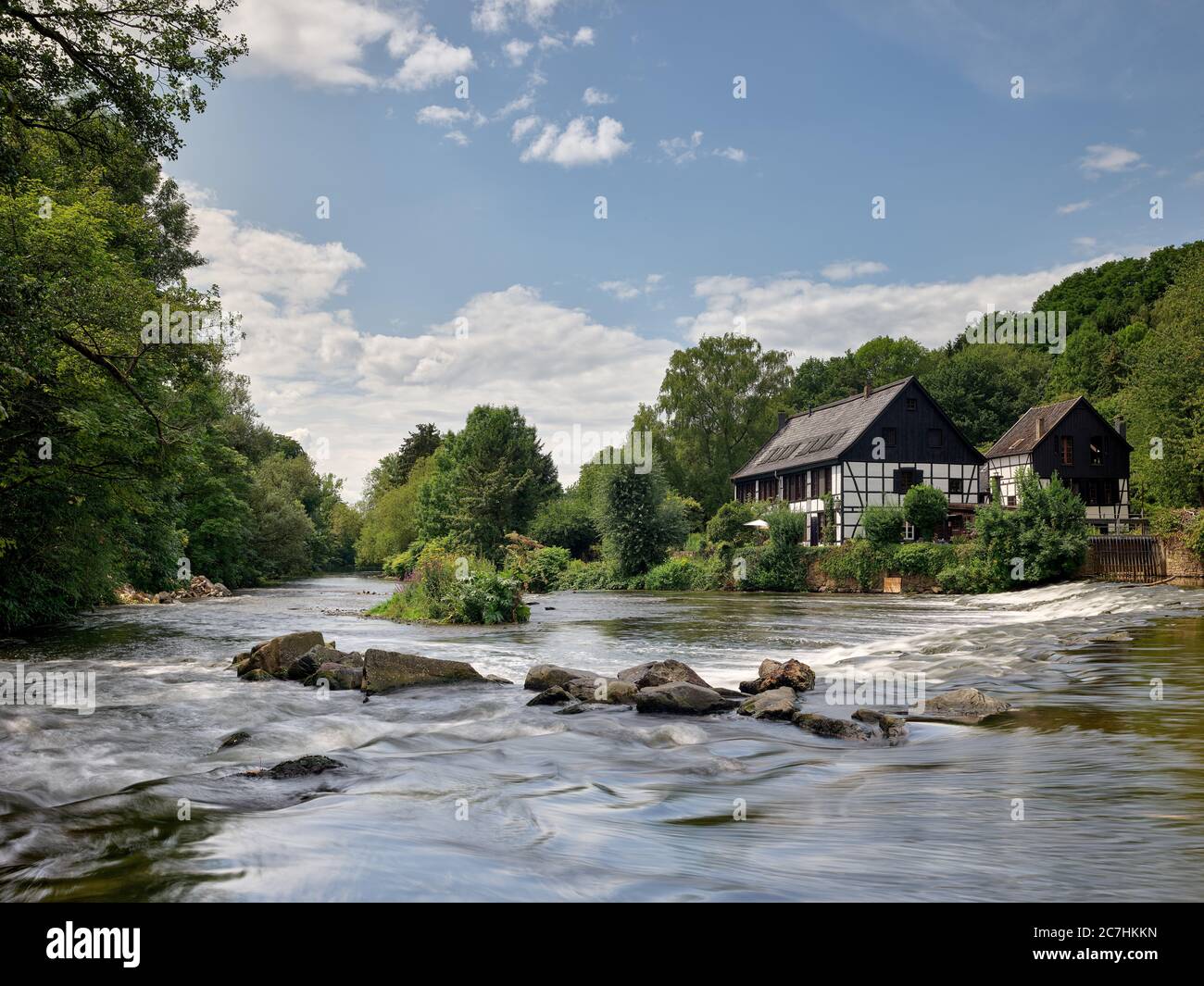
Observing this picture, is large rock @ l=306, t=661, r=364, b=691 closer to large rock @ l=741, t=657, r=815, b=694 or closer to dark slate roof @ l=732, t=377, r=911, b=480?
large rock @ l=741, t=657, r=815, b=694

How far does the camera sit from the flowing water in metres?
5.55

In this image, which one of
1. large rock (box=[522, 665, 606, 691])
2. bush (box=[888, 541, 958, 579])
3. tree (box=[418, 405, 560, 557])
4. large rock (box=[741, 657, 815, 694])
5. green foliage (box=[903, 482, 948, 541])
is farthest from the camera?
tree (box=[418, 405, 560, 557])

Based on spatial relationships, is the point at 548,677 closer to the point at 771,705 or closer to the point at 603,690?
the point at 603,690

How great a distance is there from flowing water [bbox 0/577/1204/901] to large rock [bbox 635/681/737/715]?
0.44 metres

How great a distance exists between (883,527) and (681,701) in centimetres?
3420

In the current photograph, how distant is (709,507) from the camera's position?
246 feet

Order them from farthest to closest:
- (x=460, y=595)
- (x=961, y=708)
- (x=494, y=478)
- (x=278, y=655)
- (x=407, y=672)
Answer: (x=494, y=478)
(x=460, y=595)
(x=278, y=655)
(x=407, y=672)
(x=961, y=708)

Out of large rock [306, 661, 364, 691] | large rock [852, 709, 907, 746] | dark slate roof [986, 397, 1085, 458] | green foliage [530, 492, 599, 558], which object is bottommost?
large rock [306, 661, 364, 691]

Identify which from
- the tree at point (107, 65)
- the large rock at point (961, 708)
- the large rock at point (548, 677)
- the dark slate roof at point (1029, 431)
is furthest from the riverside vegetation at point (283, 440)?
the large rock at point (961, 708)

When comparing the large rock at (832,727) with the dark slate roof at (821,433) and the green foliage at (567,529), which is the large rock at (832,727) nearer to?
the dark slate roof at (821,433)

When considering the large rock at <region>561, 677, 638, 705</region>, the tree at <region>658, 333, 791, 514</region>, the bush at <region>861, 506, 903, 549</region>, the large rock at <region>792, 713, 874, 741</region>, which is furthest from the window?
the large rock at <region>792, 713, 874, 741</region>

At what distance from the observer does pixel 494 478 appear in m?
57.4

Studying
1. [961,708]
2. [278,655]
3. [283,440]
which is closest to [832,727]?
[961,708]
